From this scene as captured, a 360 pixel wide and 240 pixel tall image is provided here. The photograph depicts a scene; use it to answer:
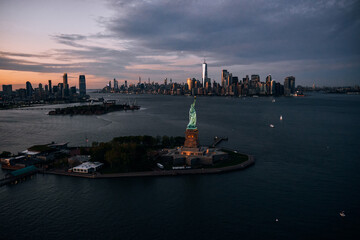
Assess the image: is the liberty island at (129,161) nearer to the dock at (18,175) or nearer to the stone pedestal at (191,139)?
the stone pedestal at (191,139)

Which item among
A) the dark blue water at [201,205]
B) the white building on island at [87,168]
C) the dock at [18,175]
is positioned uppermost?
the white building on island at [87,168]

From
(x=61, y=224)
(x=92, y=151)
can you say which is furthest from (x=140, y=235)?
(x=92, y=151)

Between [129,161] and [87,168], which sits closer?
[87,168]

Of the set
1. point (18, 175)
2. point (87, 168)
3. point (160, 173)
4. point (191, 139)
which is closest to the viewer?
point (18, 175)

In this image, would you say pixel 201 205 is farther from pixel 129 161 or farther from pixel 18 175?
pixel 18 175

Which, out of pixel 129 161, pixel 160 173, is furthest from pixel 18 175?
pixel 160 173

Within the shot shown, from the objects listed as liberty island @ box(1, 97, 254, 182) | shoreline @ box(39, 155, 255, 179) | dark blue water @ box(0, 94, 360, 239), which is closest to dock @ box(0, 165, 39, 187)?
liberty island @ box(1, 97, 254, 182)

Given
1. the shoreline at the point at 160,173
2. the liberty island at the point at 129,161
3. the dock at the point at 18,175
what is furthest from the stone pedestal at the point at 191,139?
the dock at the point at 18,175

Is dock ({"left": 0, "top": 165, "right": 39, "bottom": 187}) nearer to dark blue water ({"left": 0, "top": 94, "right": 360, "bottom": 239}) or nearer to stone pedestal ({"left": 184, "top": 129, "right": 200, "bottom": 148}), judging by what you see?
dark blue water ({"left": 0, "top": 94, "right": 360, "bottom": 239})

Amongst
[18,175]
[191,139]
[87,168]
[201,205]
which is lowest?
[201,205]
